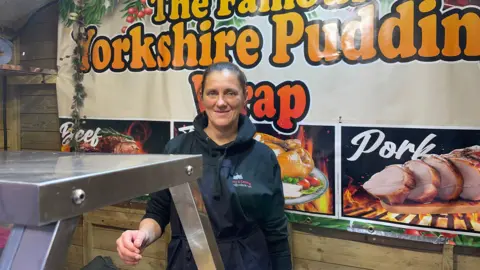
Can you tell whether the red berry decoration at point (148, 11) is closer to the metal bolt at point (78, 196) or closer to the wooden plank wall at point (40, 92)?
the wooden plank wall at point (40, 92)

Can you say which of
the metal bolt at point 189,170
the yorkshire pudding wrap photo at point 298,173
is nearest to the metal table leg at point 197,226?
the metal bolt at point 189,170

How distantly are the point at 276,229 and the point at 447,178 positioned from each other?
30.5 inches

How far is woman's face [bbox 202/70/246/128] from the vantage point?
1292mm

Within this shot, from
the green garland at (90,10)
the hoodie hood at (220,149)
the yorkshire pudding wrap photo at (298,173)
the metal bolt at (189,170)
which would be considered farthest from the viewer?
the green garland at (90,10)

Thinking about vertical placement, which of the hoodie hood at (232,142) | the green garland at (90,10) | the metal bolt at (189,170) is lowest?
the metal bolt at (189,170)

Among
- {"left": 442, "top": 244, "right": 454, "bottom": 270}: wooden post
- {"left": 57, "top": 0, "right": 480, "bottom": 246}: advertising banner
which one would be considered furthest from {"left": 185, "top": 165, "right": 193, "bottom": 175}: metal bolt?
{"left": 442, "top": 244, "right": 454, "bottom": 270}: wooden post

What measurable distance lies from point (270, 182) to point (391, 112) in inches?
27.4

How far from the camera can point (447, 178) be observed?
1.62m

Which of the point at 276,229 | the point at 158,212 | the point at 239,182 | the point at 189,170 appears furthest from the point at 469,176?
the point at 189,170

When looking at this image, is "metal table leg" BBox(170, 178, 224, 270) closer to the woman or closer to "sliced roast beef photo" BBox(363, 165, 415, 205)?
the woman

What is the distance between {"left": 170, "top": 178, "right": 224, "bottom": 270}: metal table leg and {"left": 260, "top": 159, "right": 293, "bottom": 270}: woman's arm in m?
0.55

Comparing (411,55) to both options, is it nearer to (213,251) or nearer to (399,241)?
(399,241)

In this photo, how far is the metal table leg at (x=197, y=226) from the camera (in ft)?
2.47

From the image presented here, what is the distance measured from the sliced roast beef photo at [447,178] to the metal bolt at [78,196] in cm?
154
